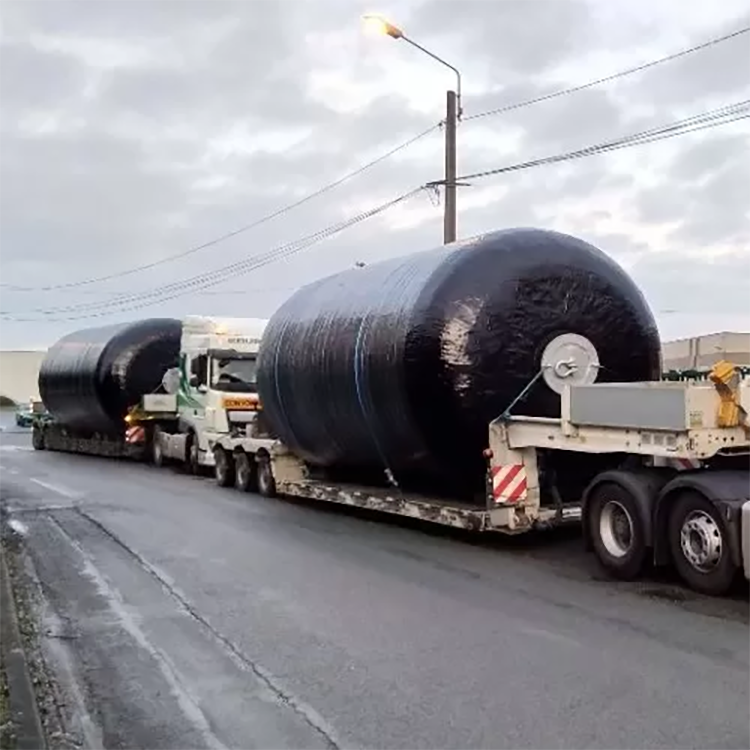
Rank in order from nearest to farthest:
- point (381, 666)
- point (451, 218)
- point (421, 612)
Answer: point (381, 666) → point (421, 612) → point (451, 218)

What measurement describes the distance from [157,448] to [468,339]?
1700 cm

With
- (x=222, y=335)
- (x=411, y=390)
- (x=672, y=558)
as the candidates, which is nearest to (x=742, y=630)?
(x=672, y=558)

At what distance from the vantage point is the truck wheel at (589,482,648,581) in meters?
10.0

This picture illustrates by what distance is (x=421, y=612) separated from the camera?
8.89 metres

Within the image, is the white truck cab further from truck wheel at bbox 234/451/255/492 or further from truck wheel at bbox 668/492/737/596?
truck wheel at bbox 668/492/737/596

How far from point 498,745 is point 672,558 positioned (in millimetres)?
4683

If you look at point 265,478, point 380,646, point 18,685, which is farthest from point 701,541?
point 265,478

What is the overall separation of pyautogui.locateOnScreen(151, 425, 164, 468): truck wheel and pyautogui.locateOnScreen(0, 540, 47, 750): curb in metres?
19.0

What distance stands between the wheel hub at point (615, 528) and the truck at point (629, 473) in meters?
0.01

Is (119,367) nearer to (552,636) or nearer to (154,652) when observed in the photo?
(154,652)

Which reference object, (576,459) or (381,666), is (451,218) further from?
(381,666)

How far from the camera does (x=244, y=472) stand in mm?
20562

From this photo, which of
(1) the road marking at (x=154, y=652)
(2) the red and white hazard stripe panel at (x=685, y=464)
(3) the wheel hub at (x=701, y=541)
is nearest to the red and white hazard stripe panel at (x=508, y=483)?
(2) the red and white hazard stripe panel at (x=685, y=464)

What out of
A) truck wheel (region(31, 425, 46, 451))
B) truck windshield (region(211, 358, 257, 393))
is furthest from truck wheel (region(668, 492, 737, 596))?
truck wheel (region(31, 425, 46, 451))
